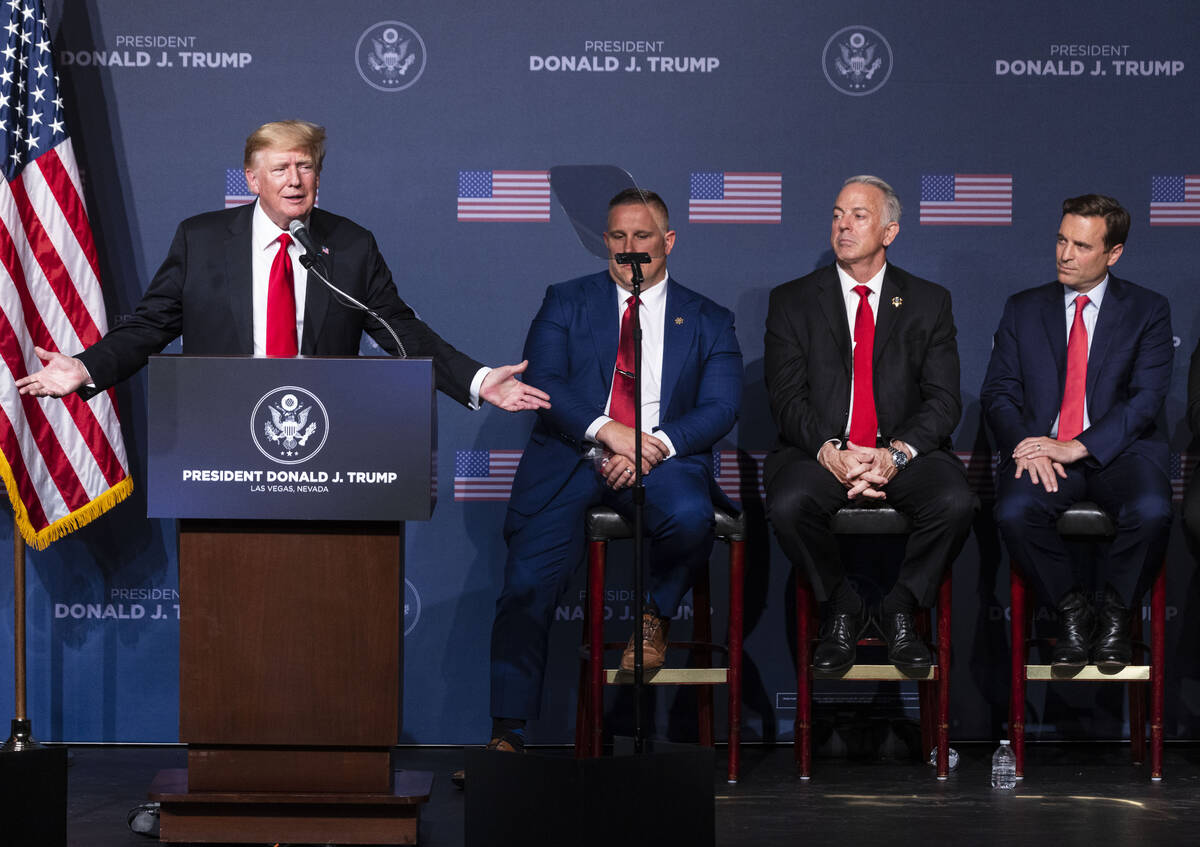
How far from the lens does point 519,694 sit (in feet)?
14.4

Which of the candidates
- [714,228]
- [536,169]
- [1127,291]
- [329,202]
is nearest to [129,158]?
[329,202]

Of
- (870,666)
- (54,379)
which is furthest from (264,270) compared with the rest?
(870,666)

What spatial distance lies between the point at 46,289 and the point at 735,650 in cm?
255

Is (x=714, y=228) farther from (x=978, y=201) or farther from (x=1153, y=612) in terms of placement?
(x=1153, y=612)

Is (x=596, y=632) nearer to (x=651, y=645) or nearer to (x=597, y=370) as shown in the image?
(x=651, y=645)

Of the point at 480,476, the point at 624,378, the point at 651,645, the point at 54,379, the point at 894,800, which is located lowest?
the point at 894,800

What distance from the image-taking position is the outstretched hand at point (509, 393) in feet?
11.9

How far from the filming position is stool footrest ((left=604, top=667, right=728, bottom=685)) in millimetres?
4340

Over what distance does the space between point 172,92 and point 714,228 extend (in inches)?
78.4

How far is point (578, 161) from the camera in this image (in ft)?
16.8

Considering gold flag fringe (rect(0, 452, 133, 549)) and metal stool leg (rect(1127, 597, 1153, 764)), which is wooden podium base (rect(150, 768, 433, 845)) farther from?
metal stool leg (rect(1127, 597, 1153, 764))

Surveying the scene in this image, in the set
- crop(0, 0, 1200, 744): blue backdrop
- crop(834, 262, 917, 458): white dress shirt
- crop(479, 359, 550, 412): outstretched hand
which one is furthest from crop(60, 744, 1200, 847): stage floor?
crop(834, 262, 917, 458): white dress shirt

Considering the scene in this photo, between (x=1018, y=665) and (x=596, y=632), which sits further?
(x=1018, y=665)

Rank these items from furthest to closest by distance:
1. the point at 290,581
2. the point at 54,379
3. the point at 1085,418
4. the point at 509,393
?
Answer: 1. the point at 1085,418
2. the point at 509,393
3. the point at 54,379
4. the point at 290,581
